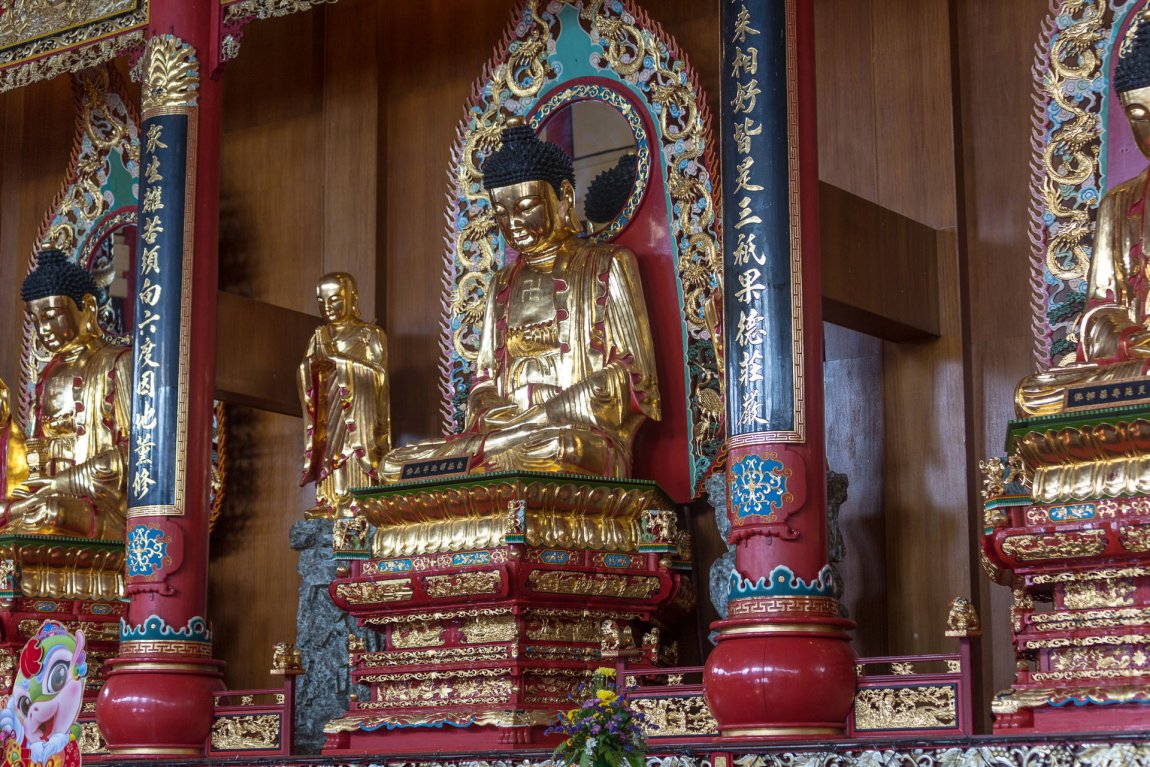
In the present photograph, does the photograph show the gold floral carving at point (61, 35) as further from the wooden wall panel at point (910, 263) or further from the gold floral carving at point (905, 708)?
the gold floral carving at point (905, 708)

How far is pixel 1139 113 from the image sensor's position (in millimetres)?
6504

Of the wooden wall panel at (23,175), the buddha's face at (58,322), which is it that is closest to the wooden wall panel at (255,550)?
the buddha's face at (58,322)

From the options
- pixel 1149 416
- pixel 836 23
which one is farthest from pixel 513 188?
pixel 1149 416

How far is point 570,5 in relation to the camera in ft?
28.7

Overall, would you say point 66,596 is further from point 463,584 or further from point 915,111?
point 915,111

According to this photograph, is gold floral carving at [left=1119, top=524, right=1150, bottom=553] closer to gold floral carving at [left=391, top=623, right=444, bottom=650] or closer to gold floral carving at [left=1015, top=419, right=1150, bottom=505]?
gold floral carving at [left=1015, top=419, right=1150, bottom=505]

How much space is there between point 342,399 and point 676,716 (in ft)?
A: 9.27

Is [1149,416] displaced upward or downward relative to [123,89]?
downward

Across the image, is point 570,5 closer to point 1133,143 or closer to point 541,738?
point 1133,143

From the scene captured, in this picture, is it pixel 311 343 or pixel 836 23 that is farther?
pixel 311 343

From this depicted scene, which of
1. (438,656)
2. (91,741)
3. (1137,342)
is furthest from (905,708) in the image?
(91,741)

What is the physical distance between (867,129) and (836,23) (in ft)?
1.76

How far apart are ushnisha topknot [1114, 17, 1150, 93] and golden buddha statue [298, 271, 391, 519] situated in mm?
3659

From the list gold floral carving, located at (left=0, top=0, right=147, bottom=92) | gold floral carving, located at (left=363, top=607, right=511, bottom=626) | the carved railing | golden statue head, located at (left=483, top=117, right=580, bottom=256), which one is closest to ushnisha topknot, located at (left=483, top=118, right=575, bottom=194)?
golden statue head, located at (left=483, top=117, right=580, bottom=256)
